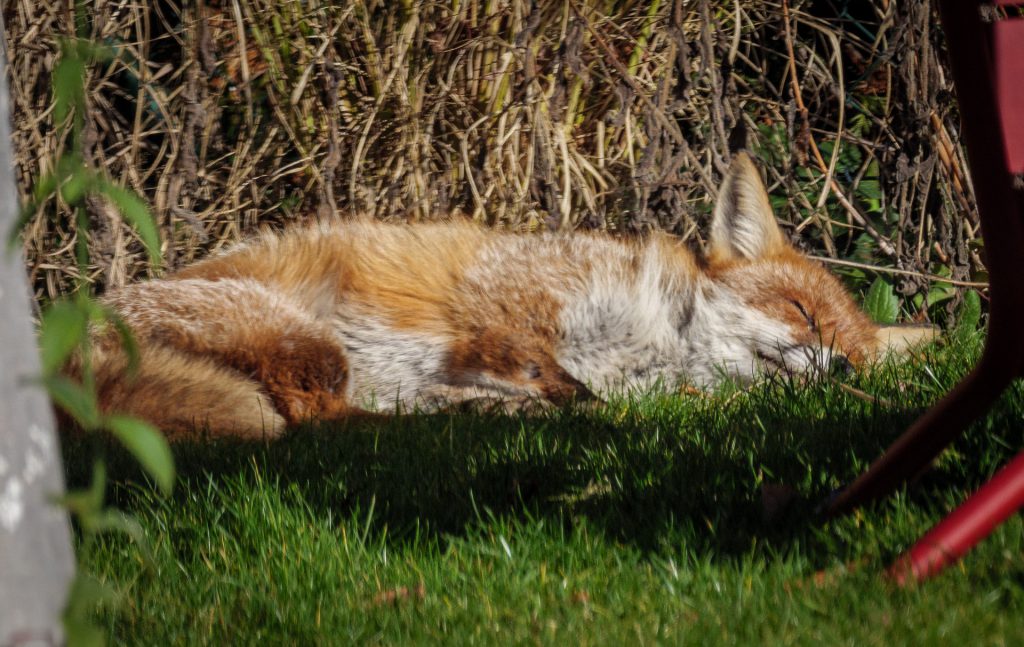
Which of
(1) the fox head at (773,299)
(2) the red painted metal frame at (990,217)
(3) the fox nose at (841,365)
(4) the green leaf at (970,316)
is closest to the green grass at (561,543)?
(2) the red painted metal frame at (990,217)

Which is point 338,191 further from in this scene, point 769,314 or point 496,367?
point 769,314

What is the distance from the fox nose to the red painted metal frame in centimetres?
217

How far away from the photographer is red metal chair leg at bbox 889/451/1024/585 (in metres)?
1.73

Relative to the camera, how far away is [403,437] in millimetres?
3383

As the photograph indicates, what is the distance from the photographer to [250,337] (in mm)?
4227

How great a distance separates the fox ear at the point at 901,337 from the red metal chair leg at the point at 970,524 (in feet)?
9.53

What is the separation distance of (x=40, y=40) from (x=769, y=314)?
422 centimetres

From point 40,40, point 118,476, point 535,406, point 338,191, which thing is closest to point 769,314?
point 535,406

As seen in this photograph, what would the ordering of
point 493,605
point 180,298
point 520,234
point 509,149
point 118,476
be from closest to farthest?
point 493,605, point 118,476, point 180,298, point 520,234, point 509,149

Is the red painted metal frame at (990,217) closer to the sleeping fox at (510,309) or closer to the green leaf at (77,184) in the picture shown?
the green leaf at (77,184)

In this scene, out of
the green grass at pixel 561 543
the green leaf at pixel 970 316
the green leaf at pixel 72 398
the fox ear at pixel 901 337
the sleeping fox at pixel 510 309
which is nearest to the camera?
the green leaf at pixel 72 398

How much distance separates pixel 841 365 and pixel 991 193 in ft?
8.42

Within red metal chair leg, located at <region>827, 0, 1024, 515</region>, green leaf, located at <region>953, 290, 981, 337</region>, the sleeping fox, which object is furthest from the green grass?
green leaf, located at <region>953, 290, 981, 337</region>

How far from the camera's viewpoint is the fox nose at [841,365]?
4.06 m
